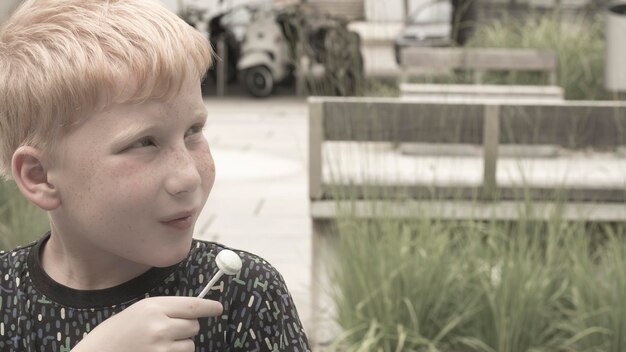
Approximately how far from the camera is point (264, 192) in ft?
30.5

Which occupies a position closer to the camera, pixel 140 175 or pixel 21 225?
pixel 140 175

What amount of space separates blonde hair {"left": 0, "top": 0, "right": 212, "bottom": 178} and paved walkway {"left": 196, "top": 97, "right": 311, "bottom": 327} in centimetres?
388

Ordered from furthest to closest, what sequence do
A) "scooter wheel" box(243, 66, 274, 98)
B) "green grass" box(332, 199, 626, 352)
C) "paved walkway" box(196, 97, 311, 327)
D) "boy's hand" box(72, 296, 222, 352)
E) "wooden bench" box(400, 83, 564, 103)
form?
"scooter wheel" box(243, 66, 274, 98) → "wooden bench" box(400, 83, 564, 103) → "paved walkway" box(196, 97, 311, 327) → "green grass" box(332, 199, 626, 352) → "boy's hand" box(72, 296, 222, 352)

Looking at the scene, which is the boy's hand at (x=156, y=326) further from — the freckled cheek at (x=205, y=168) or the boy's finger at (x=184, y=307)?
the freckled cheek at (x=205, y=168)

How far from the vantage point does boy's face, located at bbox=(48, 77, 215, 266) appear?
4.74 feet

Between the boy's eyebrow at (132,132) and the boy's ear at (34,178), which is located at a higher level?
the boy's eyebrow at (132,132)

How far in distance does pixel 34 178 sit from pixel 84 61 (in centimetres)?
18

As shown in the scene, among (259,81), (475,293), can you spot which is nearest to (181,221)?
(475,293)

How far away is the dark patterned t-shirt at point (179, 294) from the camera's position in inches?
63.2

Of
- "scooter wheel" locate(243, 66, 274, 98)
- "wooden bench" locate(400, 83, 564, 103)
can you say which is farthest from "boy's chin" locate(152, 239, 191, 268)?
"scooter wheel" locate(243, 66, 274, 98)

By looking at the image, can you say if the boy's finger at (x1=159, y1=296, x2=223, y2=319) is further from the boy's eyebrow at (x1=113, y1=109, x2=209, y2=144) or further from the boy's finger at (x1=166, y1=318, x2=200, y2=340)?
the boy's eyebrow at (x1=113, y1=109, x2=209, y2=144)

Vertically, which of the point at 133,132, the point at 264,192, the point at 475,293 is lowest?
the point at 264,192

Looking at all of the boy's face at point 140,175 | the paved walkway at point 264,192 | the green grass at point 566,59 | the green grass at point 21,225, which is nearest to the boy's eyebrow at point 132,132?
the boy's face at point 140,175

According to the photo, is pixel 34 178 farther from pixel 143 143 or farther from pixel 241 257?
pixel 241 257
